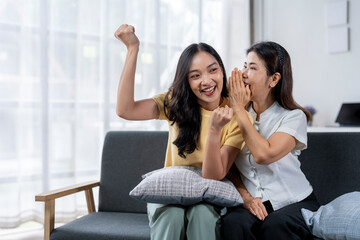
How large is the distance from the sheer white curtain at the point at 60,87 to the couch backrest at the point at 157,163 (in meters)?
0.66

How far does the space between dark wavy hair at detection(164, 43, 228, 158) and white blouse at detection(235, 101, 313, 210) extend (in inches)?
9.8

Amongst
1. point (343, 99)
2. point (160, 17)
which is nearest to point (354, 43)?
point (343, 99)

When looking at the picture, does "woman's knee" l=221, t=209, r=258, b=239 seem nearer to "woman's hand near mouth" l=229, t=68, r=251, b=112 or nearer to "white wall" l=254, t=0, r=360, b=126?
"woman's hand near mouth" l=229, t=68, r=251, b=112

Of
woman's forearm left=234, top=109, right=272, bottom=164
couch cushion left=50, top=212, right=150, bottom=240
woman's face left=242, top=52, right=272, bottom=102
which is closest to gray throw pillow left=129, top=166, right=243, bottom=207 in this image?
woman's forearm left=234, top=109, right=272, bottom=164

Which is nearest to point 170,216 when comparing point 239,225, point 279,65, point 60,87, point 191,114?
point 239,225

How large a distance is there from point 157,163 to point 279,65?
2.88 feet

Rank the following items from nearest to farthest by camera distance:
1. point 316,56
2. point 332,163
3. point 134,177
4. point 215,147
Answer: point 215,147
point 332,163
point 134,177
point 316,56

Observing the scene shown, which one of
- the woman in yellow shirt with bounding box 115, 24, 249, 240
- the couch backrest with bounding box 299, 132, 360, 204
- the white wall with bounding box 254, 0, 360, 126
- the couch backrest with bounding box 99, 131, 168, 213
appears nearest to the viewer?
the woman in yellow shirt with bounding box 115, 24, 249, 240

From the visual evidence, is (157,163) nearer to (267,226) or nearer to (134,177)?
(134,177)

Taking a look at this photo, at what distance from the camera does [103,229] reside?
1649 millimetres

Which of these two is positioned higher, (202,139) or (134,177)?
(202,139)

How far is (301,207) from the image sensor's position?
1475 millimetres

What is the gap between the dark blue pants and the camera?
132cm

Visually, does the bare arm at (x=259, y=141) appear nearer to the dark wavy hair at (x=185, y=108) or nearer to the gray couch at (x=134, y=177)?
the dark wavy hair at (x=185, y=108)
